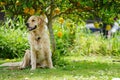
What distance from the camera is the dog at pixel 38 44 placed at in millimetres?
8414

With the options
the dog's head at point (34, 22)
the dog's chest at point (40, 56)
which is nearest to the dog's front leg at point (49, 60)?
the dog's chest at point (40, 56)

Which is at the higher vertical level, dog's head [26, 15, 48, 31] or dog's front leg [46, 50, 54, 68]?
dog's head [26, 15, 48, 31]

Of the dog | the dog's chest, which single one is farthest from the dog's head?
the dog's chest

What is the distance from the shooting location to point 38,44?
28.8ft

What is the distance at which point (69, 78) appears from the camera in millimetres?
7316

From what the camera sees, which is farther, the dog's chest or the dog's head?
the dog's chest

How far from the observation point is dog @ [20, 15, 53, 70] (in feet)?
27.6

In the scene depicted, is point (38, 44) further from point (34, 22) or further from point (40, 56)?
point (34, 22)

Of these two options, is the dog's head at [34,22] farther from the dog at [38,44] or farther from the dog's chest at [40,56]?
the dog's chest at [40,56]

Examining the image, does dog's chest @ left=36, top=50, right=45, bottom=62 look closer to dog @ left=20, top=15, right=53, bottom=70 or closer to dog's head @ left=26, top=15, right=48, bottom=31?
dog @ left=20, top=15, right=53, bottom=70

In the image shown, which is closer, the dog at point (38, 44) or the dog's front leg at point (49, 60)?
the dog at point (38, 44)

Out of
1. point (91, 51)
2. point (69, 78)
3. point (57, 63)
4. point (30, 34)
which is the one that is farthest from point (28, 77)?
point (91, 51)

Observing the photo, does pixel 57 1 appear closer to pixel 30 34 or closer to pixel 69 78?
pixel 30 34

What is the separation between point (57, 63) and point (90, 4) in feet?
5.65
